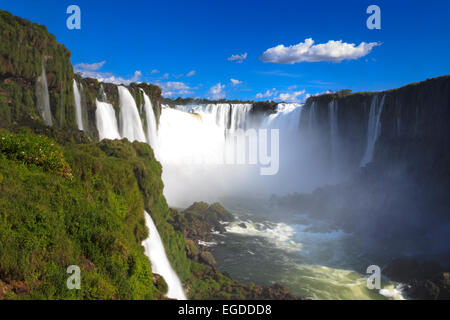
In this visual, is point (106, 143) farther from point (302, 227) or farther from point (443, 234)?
point (443, 234)

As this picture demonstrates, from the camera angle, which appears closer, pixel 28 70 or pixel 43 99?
pixel 28 70

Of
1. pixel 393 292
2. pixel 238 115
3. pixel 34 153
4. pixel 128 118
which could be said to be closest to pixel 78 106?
pixel 128 118

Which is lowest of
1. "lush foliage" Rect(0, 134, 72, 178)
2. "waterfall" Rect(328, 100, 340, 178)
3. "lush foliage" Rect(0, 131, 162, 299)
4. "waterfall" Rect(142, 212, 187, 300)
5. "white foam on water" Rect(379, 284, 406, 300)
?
"white foam on water" Rect(379, 284, 406, 300)

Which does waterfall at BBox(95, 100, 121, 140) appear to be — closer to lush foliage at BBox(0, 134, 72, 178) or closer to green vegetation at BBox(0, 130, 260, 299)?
green vegetation at BBox(0, 130, 260, 299)

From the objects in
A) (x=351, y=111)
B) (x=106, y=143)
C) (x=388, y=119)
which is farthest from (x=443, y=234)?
(x=106, y=143)

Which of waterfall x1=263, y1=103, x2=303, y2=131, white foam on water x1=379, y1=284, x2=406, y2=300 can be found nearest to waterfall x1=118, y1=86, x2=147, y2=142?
white foam on water x1=379, y1=284, x2=406, y2=300

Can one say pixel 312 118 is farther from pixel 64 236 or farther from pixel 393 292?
pixel 64 236
